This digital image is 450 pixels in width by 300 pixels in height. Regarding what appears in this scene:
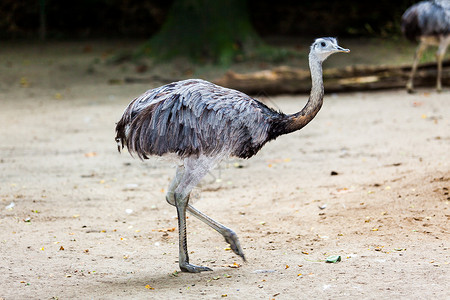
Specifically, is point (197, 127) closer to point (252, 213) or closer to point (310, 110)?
point (310, 110)

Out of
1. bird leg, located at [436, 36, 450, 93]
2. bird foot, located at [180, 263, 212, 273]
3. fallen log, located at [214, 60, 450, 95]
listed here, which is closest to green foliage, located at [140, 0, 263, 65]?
fallen log, located at [214, 60, 450, 95]

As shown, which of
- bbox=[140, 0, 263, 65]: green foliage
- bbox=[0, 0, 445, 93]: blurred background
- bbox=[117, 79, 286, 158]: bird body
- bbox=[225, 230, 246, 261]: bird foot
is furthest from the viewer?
bbox=[140, 0, 263, 65]: green foliage

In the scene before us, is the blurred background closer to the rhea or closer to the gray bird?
the gray bird

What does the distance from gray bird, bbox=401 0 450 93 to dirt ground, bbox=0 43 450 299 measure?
0.92m

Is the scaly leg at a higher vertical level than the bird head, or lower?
lower

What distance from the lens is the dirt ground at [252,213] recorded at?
4148 mm

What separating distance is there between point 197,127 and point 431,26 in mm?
6912

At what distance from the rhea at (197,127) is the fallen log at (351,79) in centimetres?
611

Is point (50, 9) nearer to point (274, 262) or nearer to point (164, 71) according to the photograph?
point (164, 71)

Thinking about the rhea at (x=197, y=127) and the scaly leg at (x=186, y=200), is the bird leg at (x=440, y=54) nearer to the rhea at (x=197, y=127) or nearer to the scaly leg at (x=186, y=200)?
the rhea at (x=197, y=127)

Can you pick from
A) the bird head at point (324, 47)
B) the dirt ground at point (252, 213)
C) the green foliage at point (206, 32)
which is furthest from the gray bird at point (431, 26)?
the bird head at point (324, 47)

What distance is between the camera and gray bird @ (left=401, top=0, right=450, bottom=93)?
10.2 metres

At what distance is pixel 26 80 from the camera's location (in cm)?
1259

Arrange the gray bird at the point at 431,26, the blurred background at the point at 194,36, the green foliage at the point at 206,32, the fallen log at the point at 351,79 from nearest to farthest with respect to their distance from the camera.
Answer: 1. the gray bird at the point at 431,26
2. the fallen log at the point at 351,79
3. the blurred background at the point at 194,36
4. the green foliage at the point at 206,32
